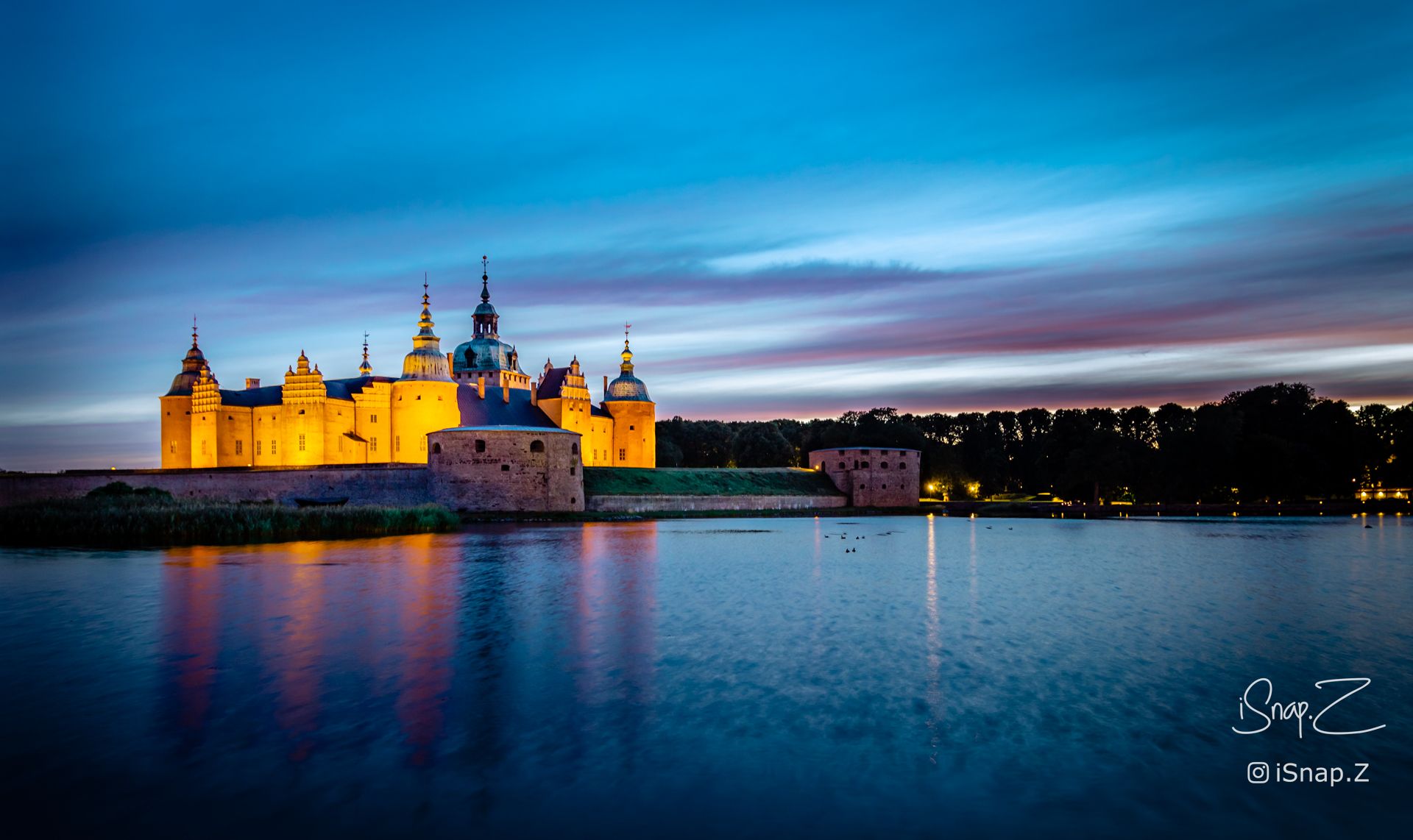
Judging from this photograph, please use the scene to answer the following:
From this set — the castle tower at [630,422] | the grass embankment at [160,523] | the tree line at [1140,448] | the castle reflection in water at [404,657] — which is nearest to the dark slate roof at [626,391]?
the castle tower at [630,422]

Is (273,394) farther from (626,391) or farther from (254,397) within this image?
(626,391)

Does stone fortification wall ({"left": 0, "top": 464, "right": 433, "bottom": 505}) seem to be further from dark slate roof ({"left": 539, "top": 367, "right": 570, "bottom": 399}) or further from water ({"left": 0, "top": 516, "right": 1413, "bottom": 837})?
water ({"left": 0, "top": 516, "right": 1413, "bottom": 837})

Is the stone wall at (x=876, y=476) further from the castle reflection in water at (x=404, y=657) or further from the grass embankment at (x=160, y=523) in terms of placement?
the castle reflection in water at (x=404, y=657)

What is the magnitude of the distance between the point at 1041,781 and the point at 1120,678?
12.9 ft

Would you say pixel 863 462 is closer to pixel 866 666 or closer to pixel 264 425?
pixel 264 425

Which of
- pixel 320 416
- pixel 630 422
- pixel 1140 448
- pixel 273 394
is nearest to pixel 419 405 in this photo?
pixel 320 416

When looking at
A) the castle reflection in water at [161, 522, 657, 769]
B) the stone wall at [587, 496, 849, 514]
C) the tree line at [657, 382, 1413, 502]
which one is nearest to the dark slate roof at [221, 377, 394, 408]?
the stone wall at [587, 496, 849, 514]

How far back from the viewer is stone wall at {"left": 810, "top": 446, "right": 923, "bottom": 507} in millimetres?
58594

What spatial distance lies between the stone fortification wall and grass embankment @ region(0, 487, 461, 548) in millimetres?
7451

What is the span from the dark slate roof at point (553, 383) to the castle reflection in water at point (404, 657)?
33.9 m

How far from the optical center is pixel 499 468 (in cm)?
4247

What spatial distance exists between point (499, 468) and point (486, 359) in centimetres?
1689

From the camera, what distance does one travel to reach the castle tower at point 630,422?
57.2m

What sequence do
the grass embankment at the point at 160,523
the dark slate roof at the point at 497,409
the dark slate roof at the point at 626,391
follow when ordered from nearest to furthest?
the grass embankment at the point at 160,523 → the dark slate roof at the point at 497,409 → the dark slate roof at the point at 626,391
